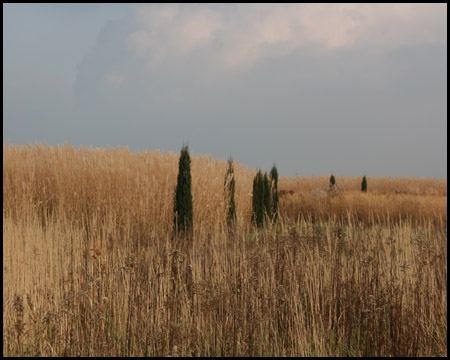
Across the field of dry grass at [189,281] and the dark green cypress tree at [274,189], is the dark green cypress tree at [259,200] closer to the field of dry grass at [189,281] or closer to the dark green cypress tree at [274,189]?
the dark green cypress tree at [274,189]

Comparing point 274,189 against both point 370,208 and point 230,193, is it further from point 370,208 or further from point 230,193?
point 370,208

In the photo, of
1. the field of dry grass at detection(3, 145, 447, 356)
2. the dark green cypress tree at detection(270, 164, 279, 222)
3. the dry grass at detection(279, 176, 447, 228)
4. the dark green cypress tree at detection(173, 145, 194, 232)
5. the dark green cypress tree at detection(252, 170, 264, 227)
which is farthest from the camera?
the dark green cypress tree at detection(270, 164, 279, 222)

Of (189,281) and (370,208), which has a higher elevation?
(370,208)

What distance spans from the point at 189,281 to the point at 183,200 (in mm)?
4886

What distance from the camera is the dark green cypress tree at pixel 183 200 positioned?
33.5ft

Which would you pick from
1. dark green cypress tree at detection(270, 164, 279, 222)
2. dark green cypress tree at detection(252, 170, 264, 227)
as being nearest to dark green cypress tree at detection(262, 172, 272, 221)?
dark green cypress tree at detection(252, 170, 264, 227)

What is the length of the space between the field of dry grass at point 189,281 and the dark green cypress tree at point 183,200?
18.5 inches

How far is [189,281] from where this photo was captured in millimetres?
5523

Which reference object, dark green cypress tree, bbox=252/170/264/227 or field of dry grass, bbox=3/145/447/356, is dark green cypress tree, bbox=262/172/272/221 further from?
field of dry grass, bbox=3/145/447/356

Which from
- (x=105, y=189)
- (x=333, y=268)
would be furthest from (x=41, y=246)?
(x=333, y=268)

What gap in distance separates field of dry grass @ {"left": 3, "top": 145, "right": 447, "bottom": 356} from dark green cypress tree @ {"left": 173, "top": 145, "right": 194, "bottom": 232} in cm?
47

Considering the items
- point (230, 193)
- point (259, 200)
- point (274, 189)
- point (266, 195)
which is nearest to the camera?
point (230, 193)

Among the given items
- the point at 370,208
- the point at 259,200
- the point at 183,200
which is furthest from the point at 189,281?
the point at 370,208

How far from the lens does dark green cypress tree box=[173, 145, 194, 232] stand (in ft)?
33.5
